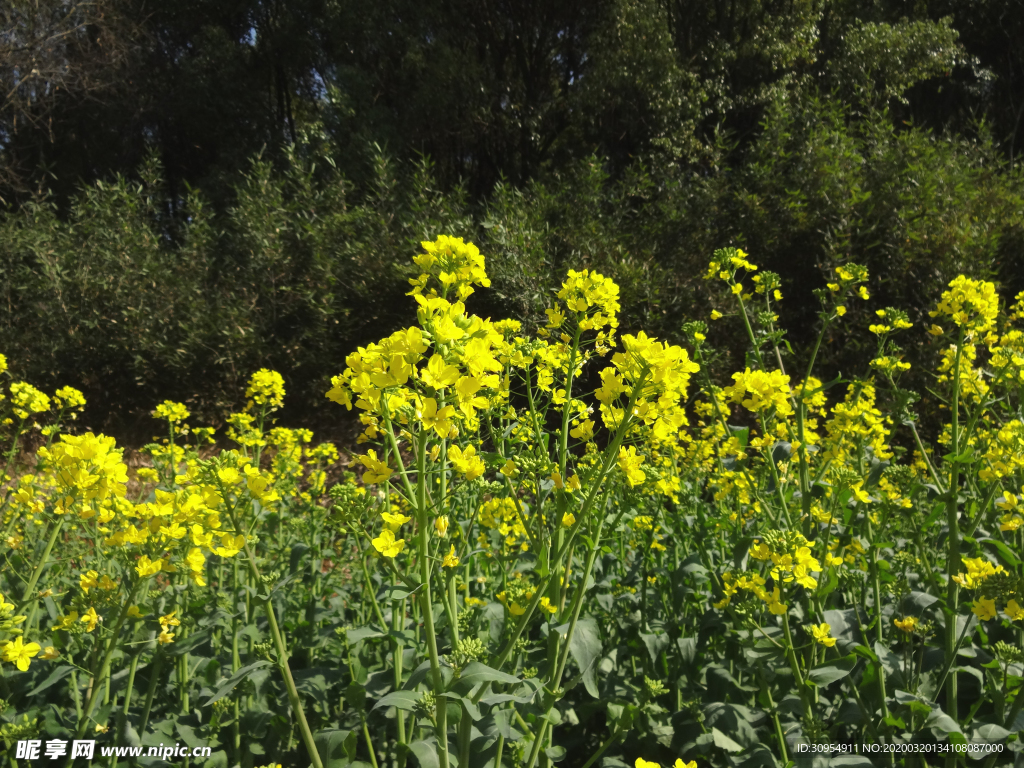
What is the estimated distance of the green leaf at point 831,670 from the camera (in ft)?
6.00

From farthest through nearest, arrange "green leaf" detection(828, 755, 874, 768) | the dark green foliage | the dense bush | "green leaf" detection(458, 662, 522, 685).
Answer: the dark green foliage, the dense bush, "green leaf" detection(828, 755, 874, 768), "green leaf" detection(458, 662, 522, 685)

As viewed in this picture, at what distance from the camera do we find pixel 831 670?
1853 mm

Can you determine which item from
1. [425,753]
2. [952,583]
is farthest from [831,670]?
[425,753]

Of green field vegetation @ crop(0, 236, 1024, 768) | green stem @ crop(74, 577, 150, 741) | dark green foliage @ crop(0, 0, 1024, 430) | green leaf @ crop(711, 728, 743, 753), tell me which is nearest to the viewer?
green field vegetation @ crop(0, 236, 1024, 768)

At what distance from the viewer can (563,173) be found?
30.2 ft

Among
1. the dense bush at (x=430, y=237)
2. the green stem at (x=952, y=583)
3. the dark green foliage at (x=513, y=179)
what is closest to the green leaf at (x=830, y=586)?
the green stem at (x=952, y=583)

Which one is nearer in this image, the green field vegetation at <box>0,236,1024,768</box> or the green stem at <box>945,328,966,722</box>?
the green field vegetation at <box>0,236,1024,768</box>

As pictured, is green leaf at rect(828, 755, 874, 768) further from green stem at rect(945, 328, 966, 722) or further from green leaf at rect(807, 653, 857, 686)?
green stem at rect(945, 328, 966, 722)

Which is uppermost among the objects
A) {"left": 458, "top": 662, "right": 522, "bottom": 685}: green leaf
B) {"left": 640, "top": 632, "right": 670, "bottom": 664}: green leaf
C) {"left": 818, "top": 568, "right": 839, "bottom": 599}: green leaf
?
{"left": 818, "top": 568, "right": 839, "bottom": 599}: green leaf

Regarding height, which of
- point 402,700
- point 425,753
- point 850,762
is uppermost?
point 402,700

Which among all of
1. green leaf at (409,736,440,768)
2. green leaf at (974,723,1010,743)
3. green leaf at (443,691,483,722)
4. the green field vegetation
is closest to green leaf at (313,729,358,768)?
the green field vegetation

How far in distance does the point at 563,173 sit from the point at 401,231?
267cm

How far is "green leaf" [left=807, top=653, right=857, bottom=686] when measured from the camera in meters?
1.83

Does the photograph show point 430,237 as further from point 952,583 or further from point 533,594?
point 533,594
